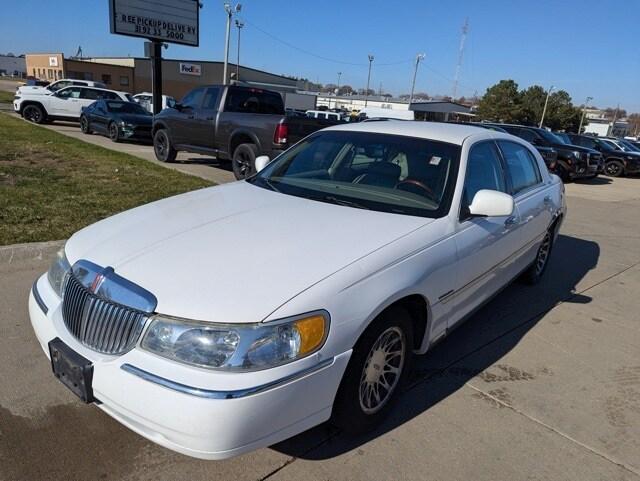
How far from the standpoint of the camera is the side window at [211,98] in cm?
1069

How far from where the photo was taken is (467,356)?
3.74 metres

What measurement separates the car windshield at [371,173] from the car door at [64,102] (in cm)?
1904

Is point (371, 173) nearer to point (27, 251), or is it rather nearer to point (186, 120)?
point (27, 251)

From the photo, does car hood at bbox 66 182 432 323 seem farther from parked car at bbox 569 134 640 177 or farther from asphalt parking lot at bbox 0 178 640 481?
parked car at bbox 569 134 640 177

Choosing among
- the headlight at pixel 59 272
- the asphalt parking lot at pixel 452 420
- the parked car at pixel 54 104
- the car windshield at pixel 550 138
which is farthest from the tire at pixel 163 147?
the car windshield at pixel 550 138

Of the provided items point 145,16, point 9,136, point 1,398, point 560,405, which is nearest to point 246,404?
point 1,398

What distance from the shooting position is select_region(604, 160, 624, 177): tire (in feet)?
71.3

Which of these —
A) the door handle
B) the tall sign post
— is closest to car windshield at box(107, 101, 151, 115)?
the tall sign post

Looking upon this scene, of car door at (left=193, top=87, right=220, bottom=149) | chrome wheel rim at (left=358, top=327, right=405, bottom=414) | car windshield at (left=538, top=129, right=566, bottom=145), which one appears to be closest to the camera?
chrome wheel rim at (left=358, top=327, right=405, bottom=414)

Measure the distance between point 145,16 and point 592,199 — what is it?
1438cm

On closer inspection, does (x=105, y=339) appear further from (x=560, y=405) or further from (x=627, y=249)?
(x=627, y=249)

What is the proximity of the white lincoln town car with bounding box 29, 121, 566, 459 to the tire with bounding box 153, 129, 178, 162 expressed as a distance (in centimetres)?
859

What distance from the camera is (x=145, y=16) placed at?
15.8 metres

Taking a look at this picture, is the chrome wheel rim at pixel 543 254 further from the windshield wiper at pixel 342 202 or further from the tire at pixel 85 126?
the tire at pixel 85 126
